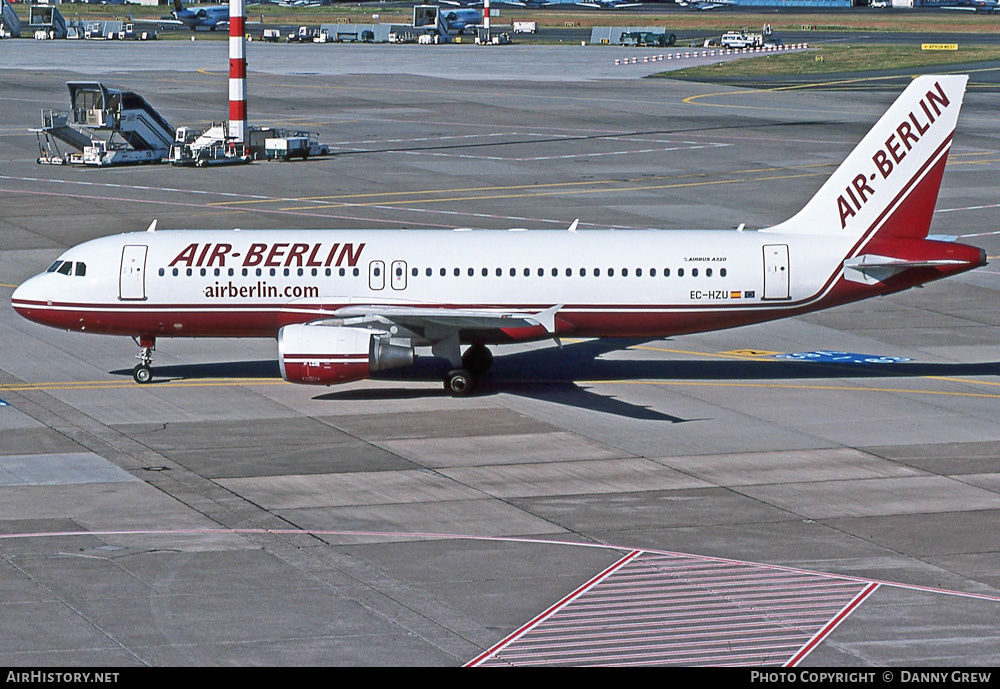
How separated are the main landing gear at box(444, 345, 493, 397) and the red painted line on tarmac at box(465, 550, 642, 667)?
571 inches

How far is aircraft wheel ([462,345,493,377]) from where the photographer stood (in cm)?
4606

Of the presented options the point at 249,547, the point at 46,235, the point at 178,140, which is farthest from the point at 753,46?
the point at 249,547

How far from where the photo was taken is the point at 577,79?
146625 millimetres

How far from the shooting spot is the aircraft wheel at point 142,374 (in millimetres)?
45625

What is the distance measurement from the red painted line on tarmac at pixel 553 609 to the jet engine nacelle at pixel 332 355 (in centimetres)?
1336

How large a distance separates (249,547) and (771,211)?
51.4 meters

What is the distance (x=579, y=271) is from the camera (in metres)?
44.1

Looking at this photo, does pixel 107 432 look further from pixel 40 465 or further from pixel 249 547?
pixel 249 547

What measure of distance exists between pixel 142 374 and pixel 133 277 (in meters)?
3.14

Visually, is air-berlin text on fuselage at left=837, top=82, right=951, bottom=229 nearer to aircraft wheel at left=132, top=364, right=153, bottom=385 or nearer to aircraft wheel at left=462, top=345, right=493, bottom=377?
aircraft wheel at left=462, top=345, right=493, bottom=377

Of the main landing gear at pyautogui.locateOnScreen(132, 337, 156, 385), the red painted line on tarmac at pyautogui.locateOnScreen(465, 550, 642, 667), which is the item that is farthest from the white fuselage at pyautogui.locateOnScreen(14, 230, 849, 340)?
the red painted line on tarmac at pyautogui.locateOnScreen(465, 550, 642, 667)

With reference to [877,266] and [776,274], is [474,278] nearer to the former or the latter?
[776,274]

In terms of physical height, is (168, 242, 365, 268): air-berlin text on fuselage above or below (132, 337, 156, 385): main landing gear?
above

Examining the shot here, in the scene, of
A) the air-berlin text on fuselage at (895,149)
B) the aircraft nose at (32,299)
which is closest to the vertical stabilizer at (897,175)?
the air-berlin text on fuselage at (895,149)
